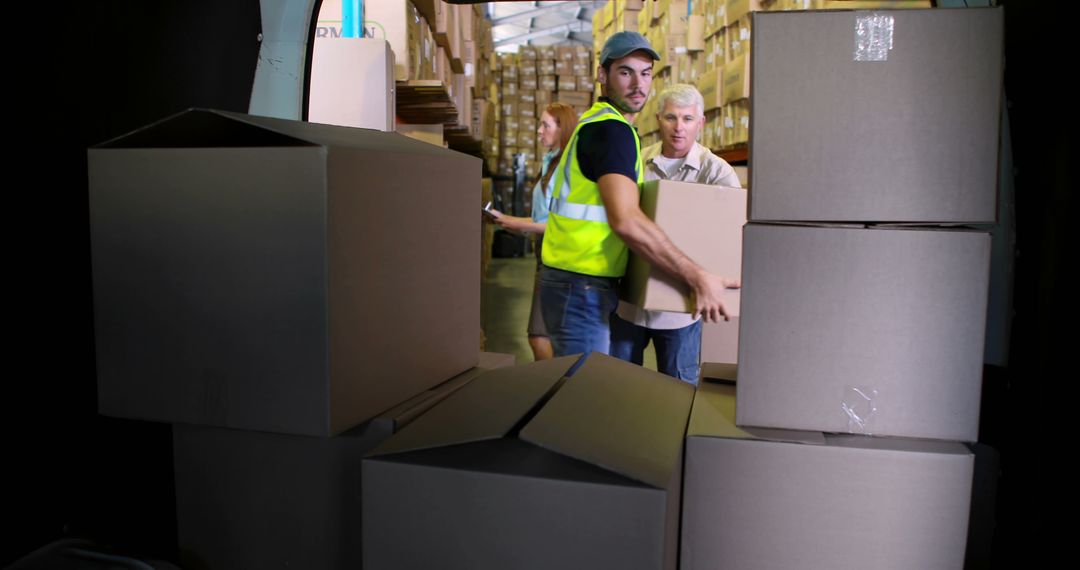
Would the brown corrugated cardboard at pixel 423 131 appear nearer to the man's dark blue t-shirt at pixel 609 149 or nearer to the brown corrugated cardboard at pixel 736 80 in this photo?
the brown corrugated cardboard at pixel 736 80

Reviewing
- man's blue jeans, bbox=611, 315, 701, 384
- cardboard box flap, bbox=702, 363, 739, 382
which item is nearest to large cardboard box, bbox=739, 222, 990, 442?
cardboard box flap, bbox=702, 363, 739, 382

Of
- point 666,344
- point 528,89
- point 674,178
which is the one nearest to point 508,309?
point 674,178

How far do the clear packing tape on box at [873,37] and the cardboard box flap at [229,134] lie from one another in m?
0.69

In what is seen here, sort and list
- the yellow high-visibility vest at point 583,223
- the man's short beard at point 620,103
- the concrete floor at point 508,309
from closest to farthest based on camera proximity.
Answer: the yellow high-visibility vest at point 583,223 < the man's short beard at point 620,103 < the concrete floor at point 508,309

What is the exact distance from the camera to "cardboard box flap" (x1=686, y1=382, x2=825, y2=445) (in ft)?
3.52

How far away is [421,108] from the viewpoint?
389 cm

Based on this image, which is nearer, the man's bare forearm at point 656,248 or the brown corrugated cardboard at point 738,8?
the man's bare forearm at point 656,248

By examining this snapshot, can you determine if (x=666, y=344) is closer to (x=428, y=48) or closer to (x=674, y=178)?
(x=674, y=178)

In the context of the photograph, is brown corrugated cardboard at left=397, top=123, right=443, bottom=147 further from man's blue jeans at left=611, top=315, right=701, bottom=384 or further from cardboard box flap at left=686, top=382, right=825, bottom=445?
cardboard box flap at left=686, top=382, right=825, bottom=445

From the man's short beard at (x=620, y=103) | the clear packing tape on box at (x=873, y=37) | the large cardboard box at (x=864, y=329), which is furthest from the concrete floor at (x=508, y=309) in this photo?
the clear packing tape on box at (x=873, y=37)

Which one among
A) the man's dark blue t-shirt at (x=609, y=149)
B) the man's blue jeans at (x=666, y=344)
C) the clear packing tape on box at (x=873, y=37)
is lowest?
the man's blue jeans at (x=666, y=344)

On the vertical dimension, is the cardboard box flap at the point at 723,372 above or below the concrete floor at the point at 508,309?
above

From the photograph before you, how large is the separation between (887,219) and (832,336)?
179mm

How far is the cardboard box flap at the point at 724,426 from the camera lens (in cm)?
107
